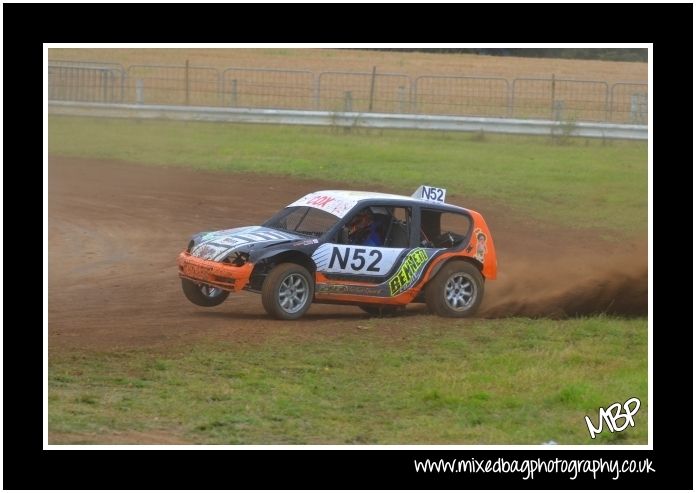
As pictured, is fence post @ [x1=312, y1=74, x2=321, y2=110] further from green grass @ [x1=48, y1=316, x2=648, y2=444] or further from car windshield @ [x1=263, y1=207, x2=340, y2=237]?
green grass @ [x1=48, y1=316, x2=648, y2=444]

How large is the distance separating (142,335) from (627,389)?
515 centimetres

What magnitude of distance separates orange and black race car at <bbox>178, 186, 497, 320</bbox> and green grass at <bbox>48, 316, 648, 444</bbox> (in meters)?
0.66

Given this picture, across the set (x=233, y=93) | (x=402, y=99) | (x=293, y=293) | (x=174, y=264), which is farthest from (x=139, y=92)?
(x=293, y=293)

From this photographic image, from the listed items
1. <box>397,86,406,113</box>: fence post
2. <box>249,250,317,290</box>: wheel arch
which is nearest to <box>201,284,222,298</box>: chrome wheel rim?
<box>249,250,317,290</box>: wheel arch

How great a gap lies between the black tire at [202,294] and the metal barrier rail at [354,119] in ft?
54.5

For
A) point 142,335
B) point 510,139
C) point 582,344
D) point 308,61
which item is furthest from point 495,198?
point 142,335

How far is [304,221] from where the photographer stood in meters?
13.5

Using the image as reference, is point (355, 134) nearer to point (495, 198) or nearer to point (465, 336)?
point (495, 198)

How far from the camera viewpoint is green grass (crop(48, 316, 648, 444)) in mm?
9023

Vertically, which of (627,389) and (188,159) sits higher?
(188,159)

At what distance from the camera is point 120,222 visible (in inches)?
802

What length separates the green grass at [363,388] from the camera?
9.02 metres

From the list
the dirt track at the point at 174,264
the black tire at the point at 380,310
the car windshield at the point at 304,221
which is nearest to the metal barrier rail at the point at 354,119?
the dirt track at the point at 174,264

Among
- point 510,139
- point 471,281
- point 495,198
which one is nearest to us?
point 471,281
